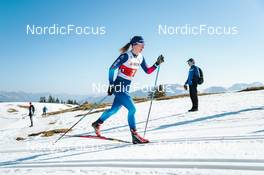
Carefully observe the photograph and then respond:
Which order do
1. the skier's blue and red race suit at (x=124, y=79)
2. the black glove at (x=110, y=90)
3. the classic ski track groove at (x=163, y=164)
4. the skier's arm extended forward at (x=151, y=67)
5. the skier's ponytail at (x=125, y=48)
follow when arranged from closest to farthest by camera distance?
the classic ski track groove at (x=163, y=164) → the black glove at (x=110, y=90) → the skier's blue and red race suit at (x=124, y=79) → the skier's ponytail at (x=125, y=48) → the skier's arm extended forward at (x=151, y=67)

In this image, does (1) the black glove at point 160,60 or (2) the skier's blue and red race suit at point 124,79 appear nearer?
(2) the skier's blue and red race suit at point 124,79

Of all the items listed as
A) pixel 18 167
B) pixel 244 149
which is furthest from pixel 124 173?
pixel 18 167

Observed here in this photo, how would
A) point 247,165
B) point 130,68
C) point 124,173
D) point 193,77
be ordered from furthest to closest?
point 193,77 < point 130,68 < point 124,173 < point 247,165

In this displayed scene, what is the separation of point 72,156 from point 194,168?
2949 millimetres

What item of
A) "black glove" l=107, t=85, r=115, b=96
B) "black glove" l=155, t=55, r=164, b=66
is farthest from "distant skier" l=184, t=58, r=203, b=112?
"black glove" l=107, t=85, r=115, b=96

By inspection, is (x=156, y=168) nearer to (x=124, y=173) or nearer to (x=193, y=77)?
(x=124, y=173)

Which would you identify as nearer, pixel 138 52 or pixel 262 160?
pixel 262 160

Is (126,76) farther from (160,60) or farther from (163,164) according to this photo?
(163,164)

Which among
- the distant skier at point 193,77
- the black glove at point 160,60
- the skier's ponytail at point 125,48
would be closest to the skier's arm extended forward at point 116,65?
the skier's ponytail at point 125,48

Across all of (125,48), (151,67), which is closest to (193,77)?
(151,67)

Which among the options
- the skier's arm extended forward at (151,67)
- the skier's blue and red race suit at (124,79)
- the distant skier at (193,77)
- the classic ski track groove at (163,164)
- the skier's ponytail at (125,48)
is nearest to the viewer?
the classic ski track groove at (163,164)

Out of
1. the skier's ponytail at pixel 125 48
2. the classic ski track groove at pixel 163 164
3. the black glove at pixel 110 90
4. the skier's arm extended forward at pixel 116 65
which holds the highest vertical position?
the skier's ponytail at pixel 125 48

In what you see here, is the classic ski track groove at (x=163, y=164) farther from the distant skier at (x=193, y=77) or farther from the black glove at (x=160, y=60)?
the distant skier at (x=193, y=77)

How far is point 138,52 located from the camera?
24.9ft
